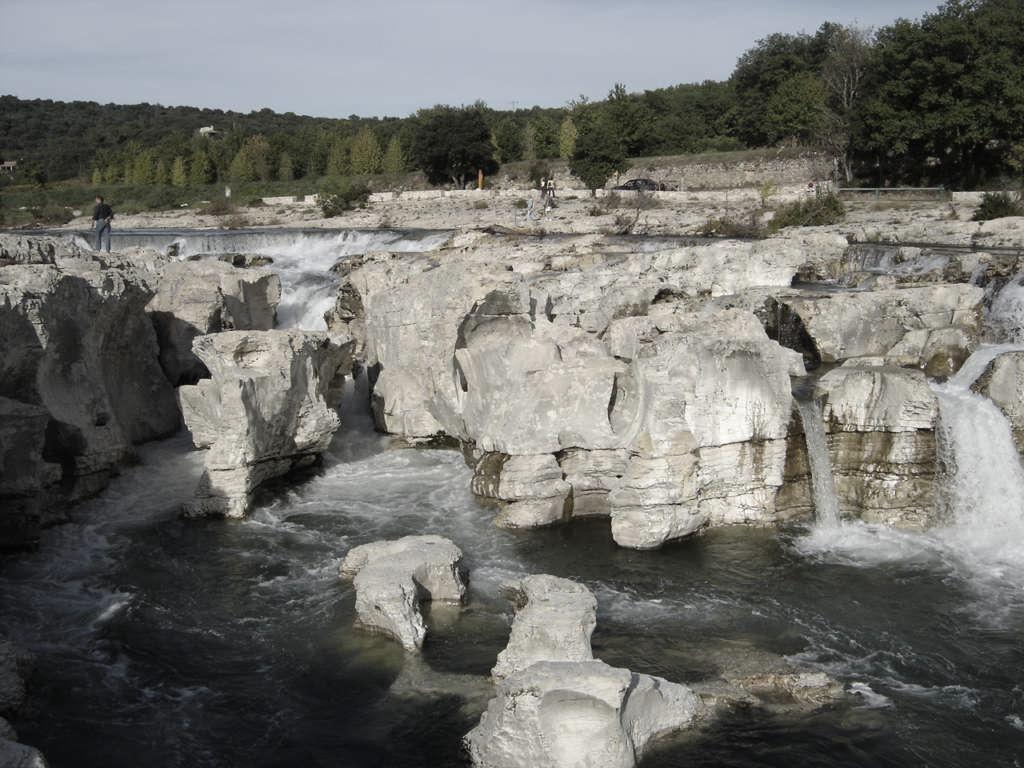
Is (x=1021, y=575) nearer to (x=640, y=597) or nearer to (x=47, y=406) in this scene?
(x=640, y=597)

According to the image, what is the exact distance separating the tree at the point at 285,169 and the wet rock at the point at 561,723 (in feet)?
214

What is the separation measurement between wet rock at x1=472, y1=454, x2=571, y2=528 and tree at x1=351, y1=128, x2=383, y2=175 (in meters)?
55.2

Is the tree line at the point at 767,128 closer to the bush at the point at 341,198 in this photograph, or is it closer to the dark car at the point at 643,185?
the dark car at the point at 643,185

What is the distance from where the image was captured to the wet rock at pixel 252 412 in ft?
48.2

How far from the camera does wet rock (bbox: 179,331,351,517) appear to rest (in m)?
14.7

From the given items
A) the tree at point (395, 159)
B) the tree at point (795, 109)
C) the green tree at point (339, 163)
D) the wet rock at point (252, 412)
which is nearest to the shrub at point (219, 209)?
the green tree at point (339, 163)

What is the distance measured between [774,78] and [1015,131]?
1063 inches

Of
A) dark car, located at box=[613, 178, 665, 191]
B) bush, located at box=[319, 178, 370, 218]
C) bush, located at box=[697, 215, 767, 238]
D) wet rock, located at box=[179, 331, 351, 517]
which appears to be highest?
dark car, located at box=[613, 178, 665, 191]

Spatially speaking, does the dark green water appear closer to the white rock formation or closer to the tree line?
the white rock formation

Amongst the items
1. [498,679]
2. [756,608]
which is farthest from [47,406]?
[756,608]

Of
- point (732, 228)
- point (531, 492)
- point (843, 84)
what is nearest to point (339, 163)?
point (843, 84)

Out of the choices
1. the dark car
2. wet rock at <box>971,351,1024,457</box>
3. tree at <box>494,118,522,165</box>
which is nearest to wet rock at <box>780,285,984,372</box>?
wet rock at <box>971,351,1024,457</box>

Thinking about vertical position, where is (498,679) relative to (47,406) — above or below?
below

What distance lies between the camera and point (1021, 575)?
41.2ft
